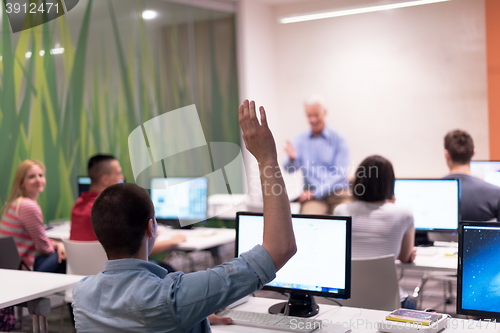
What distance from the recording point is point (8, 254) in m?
3.63

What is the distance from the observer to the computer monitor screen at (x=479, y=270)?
2.03 metres

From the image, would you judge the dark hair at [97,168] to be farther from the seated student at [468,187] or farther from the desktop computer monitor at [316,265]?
the seated student at [468,187]

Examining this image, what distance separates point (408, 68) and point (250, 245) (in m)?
5.15

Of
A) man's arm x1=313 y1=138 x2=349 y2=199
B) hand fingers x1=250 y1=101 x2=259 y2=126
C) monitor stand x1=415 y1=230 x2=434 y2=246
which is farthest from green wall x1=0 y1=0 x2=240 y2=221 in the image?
monitor stand x1=415 y1=230 x2=434 y2=246

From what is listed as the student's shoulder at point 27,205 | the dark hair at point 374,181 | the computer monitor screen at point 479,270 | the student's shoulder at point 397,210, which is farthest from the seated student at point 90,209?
the computer monitor screen at point 479,270

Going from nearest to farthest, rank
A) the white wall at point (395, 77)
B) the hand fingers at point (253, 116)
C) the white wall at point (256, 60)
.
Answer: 1. the hand fingers at point (253, 116)
2. the white wall at point (395, 77)
3. the white wall at point (256, 60)

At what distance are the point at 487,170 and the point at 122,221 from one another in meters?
3.19

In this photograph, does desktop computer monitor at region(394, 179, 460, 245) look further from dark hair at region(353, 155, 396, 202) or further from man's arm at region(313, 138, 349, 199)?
man's arm at region(313, 138, 349, 199)

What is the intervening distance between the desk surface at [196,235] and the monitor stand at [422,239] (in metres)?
1.40

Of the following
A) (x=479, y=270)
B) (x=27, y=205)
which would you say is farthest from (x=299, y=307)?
(x=27, y=205)

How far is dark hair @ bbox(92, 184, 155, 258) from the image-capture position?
1.51 m

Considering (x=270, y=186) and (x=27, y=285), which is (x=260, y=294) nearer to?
(x=27, y=285)

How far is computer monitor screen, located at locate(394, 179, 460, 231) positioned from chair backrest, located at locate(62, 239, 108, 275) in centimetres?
204

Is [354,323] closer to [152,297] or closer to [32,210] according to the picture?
[152,297]
